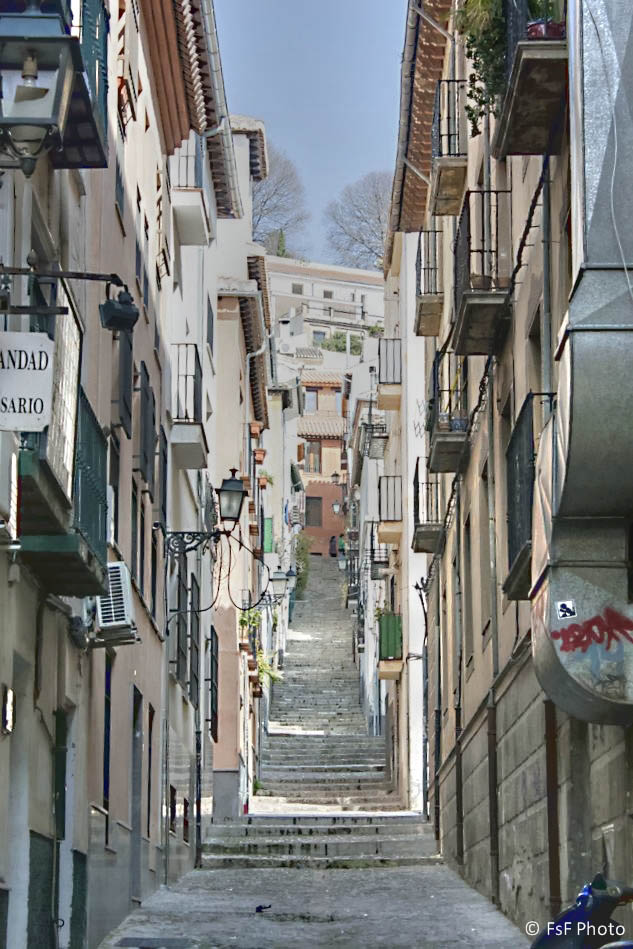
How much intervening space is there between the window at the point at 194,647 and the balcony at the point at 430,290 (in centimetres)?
551

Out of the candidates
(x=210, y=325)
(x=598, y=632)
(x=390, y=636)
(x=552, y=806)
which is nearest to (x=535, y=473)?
(x=598, y=632)

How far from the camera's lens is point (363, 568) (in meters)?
55.8

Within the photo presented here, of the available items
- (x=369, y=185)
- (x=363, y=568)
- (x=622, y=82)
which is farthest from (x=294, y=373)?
(x=622, y=82)

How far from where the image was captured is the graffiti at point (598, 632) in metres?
9.86

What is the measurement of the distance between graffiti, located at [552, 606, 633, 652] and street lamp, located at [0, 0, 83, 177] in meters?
3.98

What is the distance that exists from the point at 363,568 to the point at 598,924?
1895 inches

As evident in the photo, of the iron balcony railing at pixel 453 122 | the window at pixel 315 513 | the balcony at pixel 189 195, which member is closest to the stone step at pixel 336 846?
the balcony at pixel 189 195

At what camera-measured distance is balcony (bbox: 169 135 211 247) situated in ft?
80.8

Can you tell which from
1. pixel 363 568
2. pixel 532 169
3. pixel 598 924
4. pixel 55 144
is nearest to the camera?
pixel 598 924

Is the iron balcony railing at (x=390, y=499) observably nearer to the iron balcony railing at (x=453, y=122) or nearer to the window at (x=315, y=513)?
the iron balcony railing at (x=453, y=122)

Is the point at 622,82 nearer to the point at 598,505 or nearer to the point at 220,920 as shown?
the point at 598,505

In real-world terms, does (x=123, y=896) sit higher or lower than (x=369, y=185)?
lower

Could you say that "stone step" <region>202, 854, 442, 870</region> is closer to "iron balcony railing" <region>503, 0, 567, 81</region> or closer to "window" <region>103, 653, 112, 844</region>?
"window" <region>103, 653, 112, 844</region>

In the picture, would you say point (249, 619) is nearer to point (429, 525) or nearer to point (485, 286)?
point (429, 525)
